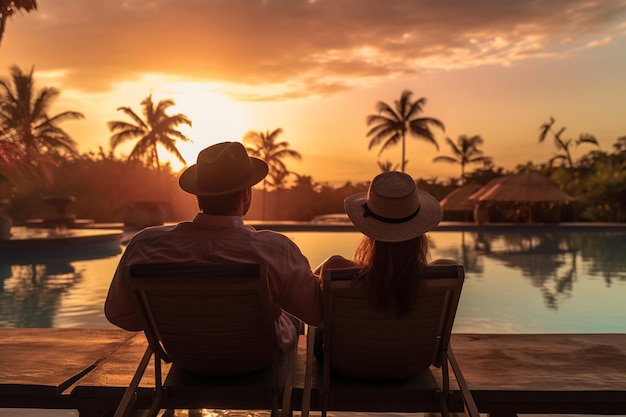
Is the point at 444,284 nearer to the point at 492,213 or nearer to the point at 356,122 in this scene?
the point at 492,213

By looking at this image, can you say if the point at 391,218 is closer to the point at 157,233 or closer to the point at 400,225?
the point at 400,225

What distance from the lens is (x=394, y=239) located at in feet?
7.34

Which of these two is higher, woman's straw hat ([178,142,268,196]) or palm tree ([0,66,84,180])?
palm tree ([0,66,84,180])

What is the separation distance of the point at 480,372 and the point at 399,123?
34.3 metres

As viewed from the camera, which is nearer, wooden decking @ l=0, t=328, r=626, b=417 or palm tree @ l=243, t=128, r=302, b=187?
wooden decking @ l=0, t=328, r=626, b=417

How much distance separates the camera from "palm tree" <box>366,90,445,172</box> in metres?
36.3


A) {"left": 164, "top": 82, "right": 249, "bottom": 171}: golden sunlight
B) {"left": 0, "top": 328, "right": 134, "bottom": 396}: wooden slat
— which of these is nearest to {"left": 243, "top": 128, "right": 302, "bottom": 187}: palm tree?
{"left": 164, "top": 82, "right": 249, "bottom": 171}: golden sunlight

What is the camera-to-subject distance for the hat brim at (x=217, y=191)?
2.33 metres

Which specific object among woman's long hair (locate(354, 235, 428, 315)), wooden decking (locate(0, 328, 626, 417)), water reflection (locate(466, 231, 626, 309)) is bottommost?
water reflection (locate(466, 231, 626, 309))

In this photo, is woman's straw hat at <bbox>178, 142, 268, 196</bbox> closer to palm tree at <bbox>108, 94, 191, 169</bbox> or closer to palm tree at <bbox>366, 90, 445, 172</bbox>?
palm tree at <bbox>108, 94, 191, 169</bbox>

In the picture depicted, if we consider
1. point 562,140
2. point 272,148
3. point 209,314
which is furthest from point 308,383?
point 562,140

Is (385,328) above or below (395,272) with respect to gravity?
below

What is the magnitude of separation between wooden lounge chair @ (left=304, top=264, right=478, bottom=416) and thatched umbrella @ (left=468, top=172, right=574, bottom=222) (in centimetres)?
2411

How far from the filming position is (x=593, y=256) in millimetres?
15164
